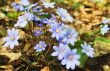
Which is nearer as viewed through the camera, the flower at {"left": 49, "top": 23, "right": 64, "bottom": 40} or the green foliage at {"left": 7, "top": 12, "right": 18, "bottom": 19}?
the flower at {"left": 49, "top": 23, "right": 64, "bottom": 40}

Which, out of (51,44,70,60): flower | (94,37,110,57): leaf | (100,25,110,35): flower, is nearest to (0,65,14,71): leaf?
(51,44,70,60): flower

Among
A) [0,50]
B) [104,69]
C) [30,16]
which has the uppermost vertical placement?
[30,16]

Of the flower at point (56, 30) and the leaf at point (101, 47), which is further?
the leaf at point (101, 47)

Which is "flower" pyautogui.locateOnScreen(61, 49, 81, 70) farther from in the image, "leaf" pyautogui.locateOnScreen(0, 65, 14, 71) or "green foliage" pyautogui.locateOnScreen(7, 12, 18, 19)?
"green foliage" pyautogui.locateOnScreen(7, 12, 18, 19)

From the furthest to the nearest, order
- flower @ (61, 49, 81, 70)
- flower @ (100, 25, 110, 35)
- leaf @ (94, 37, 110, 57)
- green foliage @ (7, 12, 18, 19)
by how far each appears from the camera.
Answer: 1. green foliage @ (7, 12, 18, 19)
2. flower @ (100, 25, 110, 35)
3. leaf @ (94, 37, 110, 57)
4. flower @ (61, 49, 81, 70)

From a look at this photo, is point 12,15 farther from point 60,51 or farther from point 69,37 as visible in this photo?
point 60,51

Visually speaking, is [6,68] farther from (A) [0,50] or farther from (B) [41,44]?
(B) [41,44]

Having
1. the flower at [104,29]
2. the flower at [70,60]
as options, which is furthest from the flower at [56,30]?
the flower at [104,29]

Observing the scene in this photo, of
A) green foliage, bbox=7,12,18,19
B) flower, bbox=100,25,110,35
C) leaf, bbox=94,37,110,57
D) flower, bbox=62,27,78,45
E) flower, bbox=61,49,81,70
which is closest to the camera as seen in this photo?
flower, bbox=61,49,81,70

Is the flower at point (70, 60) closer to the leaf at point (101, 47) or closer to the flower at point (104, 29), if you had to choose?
the leaf at point (101, 47)

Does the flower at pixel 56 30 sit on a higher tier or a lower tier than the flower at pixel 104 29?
higher

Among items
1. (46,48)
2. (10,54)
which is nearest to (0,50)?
(10,54)
